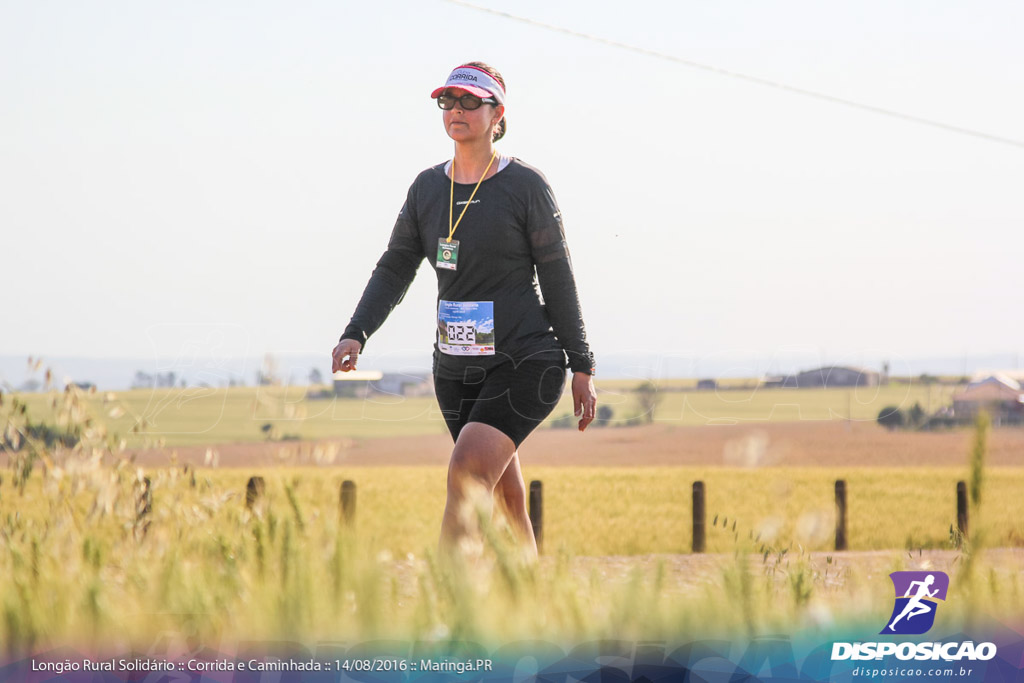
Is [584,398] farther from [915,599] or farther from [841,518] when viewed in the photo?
[841,518]

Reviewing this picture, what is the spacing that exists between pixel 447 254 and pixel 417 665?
2.05 meters

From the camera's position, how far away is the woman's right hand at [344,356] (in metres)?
4.05

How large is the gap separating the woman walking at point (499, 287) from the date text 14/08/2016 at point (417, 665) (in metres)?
1.61

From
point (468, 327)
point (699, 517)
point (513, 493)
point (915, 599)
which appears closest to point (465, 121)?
point (468, 327)

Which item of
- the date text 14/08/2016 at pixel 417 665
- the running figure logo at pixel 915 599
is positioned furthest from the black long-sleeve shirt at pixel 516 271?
the date text 14/08/2016 at pixel 417 665

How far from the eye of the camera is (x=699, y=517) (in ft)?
42.6

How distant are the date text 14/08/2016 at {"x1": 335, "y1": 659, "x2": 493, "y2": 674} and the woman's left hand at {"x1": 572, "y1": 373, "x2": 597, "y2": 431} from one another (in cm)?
179

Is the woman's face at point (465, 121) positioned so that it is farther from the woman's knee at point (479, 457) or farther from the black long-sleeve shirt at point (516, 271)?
the woman's knee at point (479, 457)

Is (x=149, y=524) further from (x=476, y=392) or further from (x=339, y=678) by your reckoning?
(x=339, y=678)

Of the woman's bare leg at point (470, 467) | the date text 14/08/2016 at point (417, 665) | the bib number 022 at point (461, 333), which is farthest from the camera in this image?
the bib number 022 at point (461, 333)

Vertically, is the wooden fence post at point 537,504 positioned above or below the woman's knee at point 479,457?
below

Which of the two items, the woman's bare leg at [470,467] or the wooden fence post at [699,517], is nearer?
the woman's bare leg at [470,467]

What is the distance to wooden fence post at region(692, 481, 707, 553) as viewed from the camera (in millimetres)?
12333

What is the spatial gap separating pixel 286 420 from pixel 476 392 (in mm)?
853
